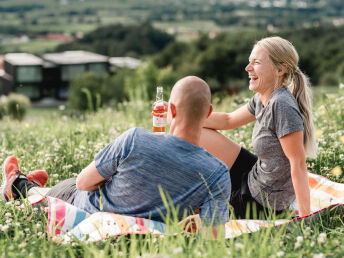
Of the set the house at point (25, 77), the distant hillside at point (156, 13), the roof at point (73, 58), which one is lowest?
the house at point (25, 77)

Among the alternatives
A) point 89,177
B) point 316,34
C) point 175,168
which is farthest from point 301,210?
point 316,34

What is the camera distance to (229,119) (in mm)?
3873

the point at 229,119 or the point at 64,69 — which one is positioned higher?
the point at 229,119

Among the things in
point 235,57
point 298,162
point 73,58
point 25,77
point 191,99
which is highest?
point 191,99

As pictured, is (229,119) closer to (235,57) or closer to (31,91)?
(235,57)

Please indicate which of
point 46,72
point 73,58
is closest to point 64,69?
point 46,72

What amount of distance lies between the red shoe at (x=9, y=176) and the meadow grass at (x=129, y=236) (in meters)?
0.19

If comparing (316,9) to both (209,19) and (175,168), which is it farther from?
(175,168)

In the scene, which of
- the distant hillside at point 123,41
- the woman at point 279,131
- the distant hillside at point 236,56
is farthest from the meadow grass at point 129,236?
the distant hillside at point 123,41

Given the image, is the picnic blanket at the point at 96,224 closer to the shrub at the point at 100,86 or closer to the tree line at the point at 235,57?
the tree line at the point at 235,57

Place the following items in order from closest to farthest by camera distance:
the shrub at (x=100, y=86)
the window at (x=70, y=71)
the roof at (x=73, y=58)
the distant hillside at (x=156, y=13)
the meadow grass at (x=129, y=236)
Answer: the meadow grass at (x=129, y=236)
the shrub at (x=100, y=86)
the window at (x=70, y=71)
the roof at (x=73, y=58)
the distant hillside at (x=156, y=13)

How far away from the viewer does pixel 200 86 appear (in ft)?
7.98

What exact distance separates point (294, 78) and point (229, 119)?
826 mm

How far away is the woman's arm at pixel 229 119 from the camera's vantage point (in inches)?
149
